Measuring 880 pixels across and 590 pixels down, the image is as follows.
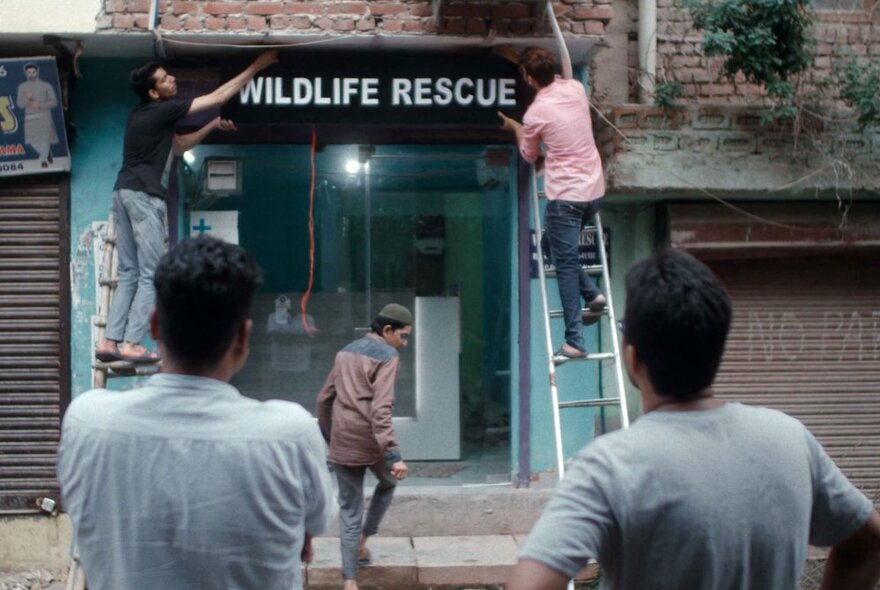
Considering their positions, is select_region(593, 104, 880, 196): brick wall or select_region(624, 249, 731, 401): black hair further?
select_region(593, 104, 880, 196): brick wall

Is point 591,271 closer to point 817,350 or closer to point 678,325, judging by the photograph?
point 817,350

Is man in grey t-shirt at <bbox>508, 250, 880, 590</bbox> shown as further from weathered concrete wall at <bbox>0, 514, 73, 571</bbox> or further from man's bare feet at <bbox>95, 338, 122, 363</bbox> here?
weathered concrete wall at <bbox>0, 514, 73, 571</bbox>

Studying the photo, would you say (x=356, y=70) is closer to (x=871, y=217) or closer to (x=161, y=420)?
(x=871, y=217)

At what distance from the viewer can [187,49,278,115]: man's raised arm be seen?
6.70 metres

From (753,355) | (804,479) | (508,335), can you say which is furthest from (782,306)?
(804,479)

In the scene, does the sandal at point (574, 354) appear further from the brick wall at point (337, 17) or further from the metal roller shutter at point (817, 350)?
the brick wall at point (337, 17)

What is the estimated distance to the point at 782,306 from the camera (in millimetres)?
8180

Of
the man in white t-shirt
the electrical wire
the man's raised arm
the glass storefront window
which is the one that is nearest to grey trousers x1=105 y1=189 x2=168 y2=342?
the man's raised arm

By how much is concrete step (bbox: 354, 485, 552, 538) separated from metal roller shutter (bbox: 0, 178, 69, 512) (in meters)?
2.33

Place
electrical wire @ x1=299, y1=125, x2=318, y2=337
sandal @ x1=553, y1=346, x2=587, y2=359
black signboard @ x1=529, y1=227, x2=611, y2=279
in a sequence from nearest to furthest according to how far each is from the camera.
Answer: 1. sandal @ x1=553, y1=346, x2=587, y2=359
2. black signboard @ x1=529, y1=227, x2=611, y2=279
3. electrical wire @ x1=299, y1=125, x2=318, y2=337

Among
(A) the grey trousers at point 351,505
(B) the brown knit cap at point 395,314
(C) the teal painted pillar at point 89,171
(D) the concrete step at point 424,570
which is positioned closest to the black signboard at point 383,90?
(C) the teal painted pillar at point 89,171

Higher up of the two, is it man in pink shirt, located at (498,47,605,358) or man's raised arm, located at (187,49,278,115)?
man's raised arm, located at (187,49,278,115)

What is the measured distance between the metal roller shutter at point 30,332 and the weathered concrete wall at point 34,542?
0.38 feet

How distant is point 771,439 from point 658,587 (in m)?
0.39
